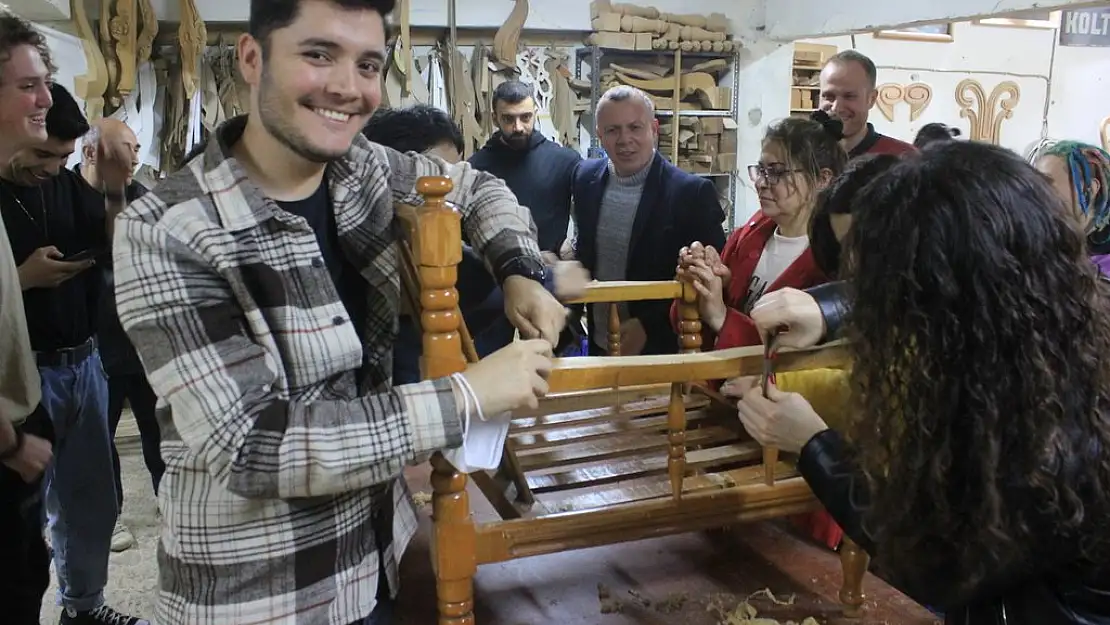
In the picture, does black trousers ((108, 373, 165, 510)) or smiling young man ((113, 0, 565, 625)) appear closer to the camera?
smiling young man ((113, 0, 565, 625))

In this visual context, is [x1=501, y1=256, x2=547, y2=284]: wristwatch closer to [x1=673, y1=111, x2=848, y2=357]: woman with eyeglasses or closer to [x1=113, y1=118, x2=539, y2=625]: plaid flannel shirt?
[x1=113, y1=118, x2=539, y2=625]: plaid flannel shirt

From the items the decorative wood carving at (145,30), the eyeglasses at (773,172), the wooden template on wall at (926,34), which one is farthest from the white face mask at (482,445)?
the wooden template on wall at (926,34)

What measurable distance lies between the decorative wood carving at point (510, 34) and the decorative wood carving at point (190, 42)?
4.91 feet

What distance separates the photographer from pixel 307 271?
3.31 ft

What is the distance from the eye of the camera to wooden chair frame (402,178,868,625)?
3.68 feet

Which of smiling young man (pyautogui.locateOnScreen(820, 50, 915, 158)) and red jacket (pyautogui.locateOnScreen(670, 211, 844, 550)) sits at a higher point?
smiling young man (pyautogui.locateOnScreen(820, 50, 915, 158))

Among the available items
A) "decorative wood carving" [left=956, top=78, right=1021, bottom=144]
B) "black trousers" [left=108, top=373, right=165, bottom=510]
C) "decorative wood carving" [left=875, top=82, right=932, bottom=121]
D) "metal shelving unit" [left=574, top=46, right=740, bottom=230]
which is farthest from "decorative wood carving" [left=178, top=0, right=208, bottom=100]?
"decorative wood carving" [left=956, top=78, right=1021, bottom=144]

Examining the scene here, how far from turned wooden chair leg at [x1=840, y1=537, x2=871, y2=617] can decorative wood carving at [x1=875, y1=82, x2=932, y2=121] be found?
543 cm

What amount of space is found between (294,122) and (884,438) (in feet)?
2.74

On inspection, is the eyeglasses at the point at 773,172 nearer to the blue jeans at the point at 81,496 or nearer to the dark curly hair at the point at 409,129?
the dark curly hair at the point at 409,129

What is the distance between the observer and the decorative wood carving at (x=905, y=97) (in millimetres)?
6184

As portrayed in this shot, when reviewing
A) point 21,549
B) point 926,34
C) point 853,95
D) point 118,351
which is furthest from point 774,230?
point 926,34

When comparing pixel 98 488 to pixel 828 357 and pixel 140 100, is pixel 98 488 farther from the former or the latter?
pixel 140 100

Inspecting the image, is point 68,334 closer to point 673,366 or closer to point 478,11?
point 673,366
